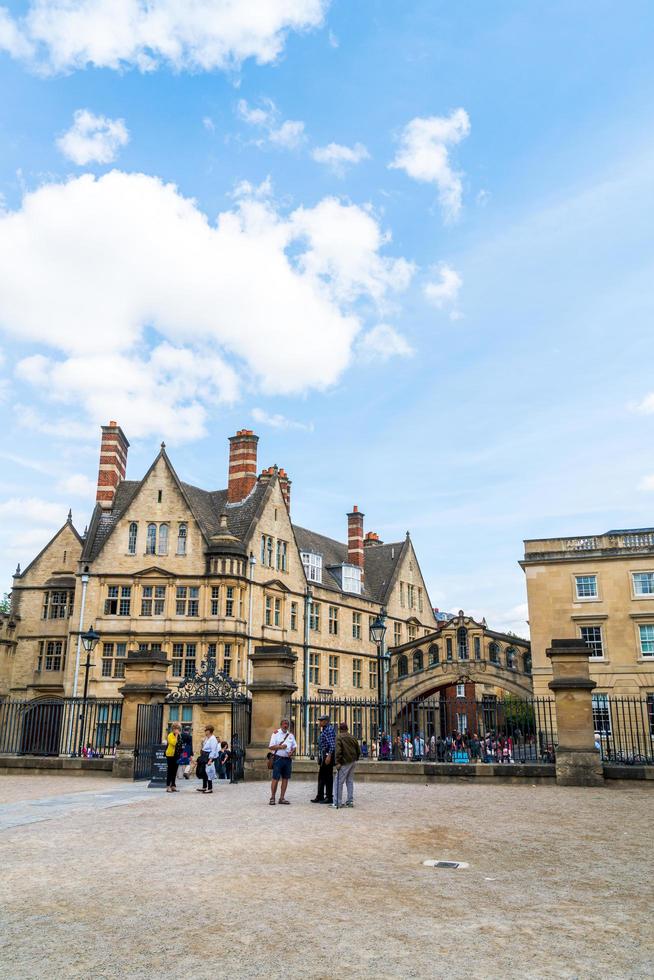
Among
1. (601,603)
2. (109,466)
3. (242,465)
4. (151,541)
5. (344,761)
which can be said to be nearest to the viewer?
(344,761)

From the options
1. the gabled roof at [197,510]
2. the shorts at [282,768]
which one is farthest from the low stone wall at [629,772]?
the gabled roof at [197,510]

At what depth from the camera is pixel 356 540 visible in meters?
55.5

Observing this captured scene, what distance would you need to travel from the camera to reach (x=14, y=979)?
485 cm

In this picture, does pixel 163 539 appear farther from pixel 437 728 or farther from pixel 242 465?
pixel 437 728

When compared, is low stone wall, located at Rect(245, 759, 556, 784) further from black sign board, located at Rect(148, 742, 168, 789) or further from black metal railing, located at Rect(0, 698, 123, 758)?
black metal railing, located at Rect(0, 698, 123, 758)

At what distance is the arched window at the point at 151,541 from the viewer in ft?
133

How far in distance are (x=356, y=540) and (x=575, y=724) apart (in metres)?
38.7

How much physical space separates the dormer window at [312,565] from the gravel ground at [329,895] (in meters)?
37.0

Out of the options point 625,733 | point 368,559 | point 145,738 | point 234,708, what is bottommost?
point 145,738

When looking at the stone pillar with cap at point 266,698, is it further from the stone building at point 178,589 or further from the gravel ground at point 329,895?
the stone building at point 178,589

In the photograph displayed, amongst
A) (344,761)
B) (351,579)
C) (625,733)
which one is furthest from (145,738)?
(351,579)

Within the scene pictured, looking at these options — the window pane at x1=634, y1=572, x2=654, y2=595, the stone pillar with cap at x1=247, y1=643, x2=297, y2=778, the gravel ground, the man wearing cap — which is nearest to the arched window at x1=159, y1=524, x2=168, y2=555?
the stone pillar with cap at x1=247, y1=643, x2=297, y2=778

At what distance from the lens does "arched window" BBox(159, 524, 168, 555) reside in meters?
40.5

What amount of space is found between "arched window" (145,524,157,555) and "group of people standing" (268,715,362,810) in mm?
26597
